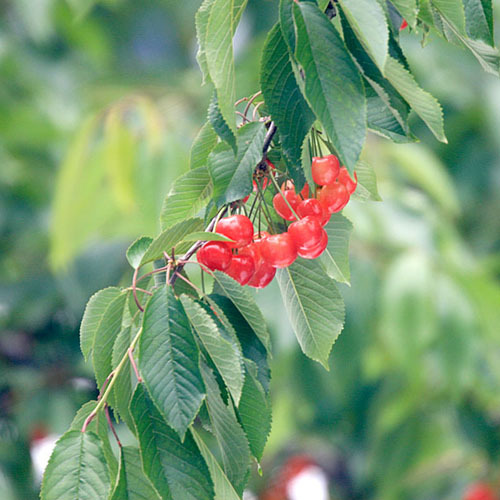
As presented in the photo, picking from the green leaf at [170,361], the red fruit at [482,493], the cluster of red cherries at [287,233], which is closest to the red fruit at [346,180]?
the cluster of red cherries at [287,233]

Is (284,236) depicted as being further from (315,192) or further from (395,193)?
(395,193)

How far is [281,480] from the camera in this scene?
3818mm

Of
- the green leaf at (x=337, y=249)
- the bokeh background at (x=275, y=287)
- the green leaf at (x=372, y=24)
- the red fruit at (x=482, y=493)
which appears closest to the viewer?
the green leaf at (x=372, y=24)

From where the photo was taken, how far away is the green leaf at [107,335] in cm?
68

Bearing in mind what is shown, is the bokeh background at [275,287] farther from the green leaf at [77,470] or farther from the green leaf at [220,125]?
the green leaf at [77,470]

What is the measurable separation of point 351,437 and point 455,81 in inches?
63.8

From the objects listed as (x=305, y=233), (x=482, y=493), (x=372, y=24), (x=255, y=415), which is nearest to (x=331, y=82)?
(x=372, y=24)

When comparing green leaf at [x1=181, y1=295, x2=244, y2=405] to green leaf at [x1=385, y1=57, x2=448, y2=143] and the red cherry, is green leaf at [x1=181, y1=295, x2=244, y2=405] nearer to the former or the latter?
the red cherry

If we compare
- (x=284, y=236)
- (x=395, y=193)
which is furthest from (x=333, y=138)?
(x=395, y=193)

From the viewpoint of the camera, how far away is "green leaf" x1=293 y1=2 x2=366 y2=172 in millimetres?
593

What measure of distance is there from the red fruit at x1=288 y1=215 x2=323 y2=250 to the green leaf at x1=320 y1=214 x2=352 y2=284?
76 millimetres

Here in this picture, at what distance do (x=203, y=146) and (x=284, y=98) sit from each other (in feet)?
0.37

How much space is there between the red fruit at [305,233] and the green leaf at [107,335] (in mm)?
155

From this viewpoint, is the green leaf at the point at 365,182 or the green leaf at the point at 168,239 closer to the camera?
the green leaf at the point at 168,239
